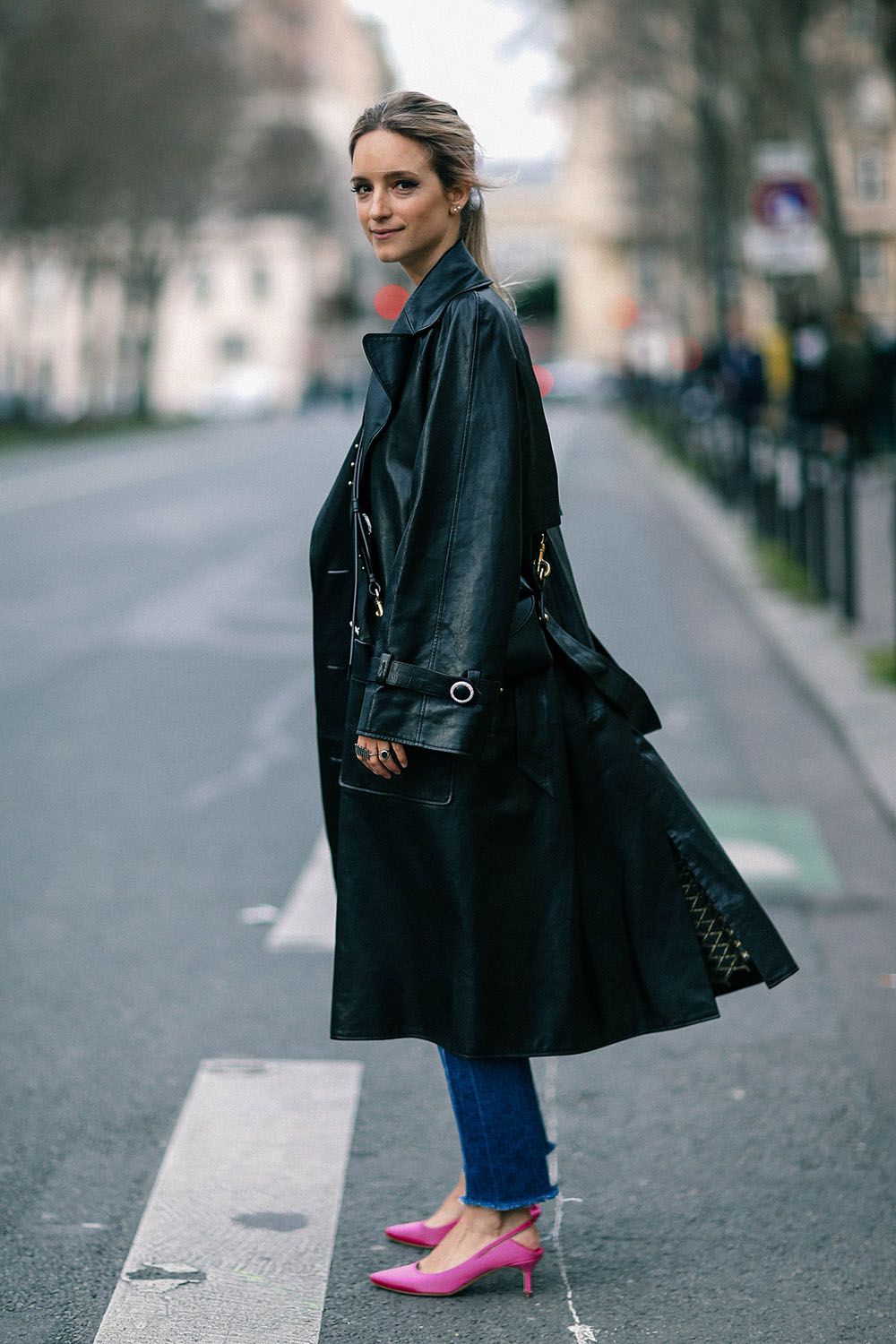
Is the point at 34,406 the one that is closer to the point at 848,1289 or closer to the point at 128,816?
the point at 128,816

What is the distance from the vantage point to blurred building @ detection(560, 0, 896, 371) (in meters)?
33.8

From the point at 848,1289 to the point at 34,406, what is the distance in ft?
155

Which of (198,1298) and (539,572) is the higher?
(539,572)

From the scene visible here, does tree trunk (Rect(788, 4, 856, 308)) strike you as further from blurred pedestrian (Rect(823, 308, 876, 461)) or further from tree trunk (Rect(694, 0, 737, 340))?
tree trunk (Rect(694, 0, 737, 340))

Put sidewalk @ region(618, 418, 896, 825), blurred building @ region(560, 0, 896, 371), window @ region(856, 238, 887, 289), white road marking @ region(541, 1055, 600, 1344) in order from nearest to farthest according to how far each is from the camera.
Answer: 1. white road marking @ region(541, 1055, 600, 1344)
2. sidewalk @ region(618, 418, 896, 825)
3. blurred building @ region(560, 0, 896, 371)
4. window @ region(856, 238, 887, 289)

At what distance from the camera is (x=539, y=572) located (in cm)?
302

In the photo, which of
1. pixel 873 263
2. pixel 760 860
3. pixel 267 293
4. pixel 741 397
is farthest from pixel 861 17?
pixel 267 293

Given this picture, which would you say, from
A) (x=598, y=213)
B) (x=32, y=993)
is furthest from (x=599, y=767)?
(x=598, y=213)

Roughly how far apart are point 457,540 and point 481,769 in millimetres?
348

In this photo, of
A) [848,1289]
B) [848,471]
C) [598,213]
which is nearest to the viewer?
[848,1289]

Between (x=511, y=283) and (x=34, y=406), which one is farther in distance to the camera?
(x=34, y=406)

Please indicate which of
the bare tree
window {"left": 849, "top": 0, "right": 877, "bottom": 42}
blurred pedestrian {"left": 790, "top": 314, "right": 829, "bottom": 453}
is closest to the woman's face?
blurred pedestrian {"left": 790, "top": 314, "right": 829, "bottom": 453}

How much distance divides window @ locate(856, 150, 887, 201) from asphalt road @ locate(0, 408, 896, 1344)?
79.6m

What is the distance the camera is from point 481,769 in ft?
9.59
